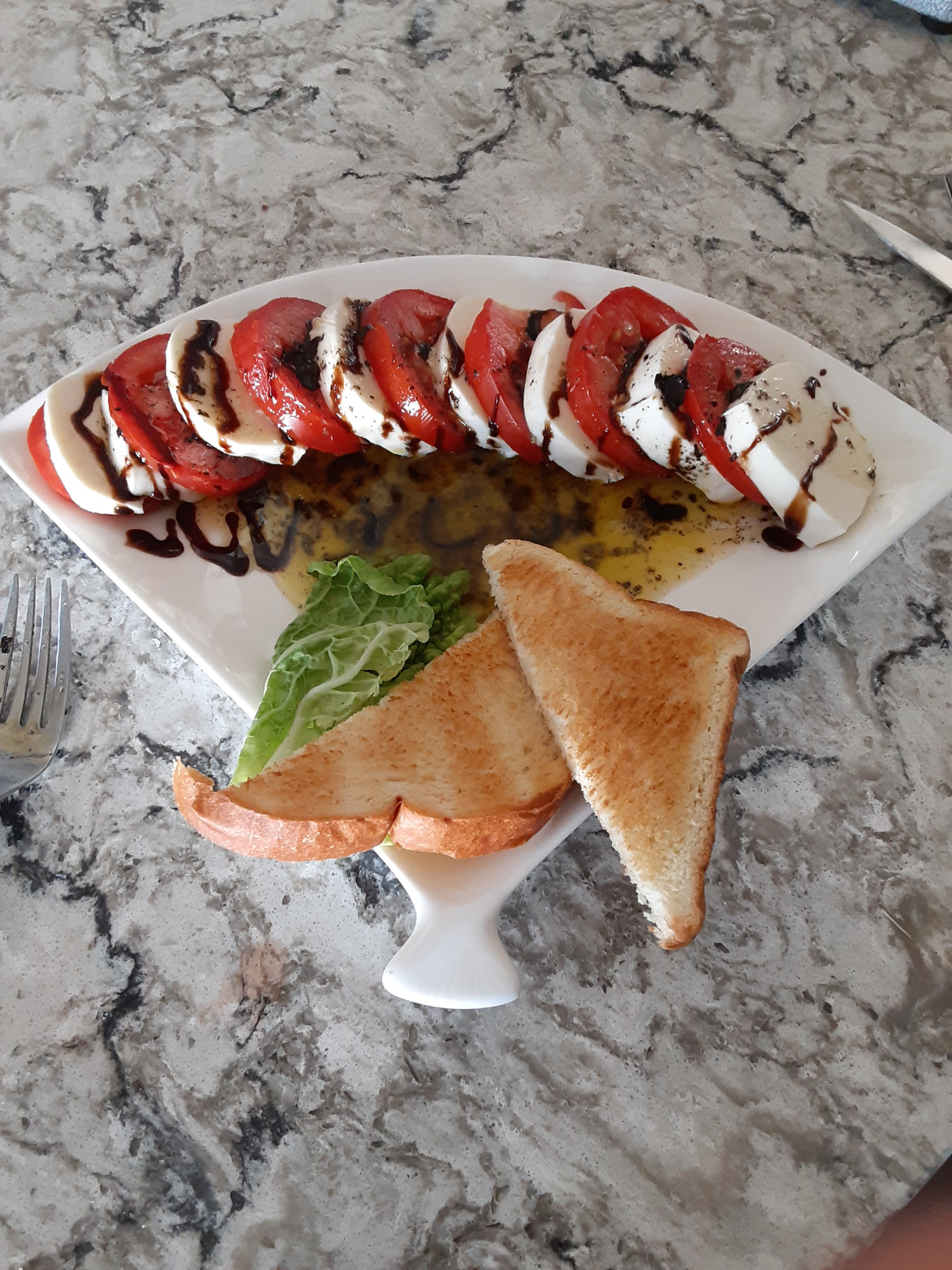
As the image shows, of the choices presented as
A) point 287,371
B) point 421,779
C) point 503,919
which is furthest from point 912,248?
point 503,919

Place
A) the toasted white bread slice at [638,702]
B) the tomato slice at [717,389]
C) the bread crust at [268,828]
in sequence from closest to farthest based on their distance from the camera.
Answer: the bread crust at [268,828] < the toasted white bread slice at [638,702] < the tomato slice at [717,389]

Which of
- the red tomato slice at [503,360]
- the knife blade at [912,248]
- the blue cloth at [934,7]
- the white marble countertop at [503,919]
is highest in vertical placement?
the blue cloth at [934,7]

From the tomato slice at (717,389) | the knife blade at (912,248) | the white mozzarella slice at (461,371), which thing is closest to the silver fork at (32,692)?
the white mozzarella slice at (461,371)

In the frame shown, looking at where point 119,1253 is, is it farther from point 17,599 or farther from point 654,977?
point 17,599

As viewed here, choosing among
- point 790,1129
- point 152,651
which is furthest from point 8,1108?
point 790,1129

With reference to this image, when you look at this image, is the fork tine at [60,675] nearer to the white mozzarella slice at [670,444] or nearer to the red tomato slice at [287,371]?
the red tomato slice at [287,371]

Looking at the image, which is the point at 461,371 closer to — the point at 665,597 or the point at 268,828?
the point at 665,597

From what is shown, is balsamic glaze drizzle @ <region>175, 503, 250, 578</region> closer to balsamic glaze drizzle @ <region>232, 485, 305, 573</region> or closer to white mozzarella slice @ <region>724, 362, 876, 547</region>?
balsamic glaze drizzle @ <region>232, 485, 305, 573</region>
